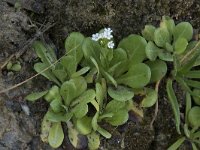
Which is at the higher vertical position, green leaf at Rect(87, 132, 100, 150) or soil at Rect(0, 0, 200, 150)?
soil at Rect(0, 0, 200, 150)

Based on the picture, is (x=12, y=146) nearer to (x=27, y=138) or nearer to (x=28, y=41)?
(x=27, y=138)

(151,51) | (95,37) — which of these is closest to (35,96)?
(95,37)

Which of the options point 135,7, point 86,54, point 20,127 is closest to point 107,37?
point 86,54

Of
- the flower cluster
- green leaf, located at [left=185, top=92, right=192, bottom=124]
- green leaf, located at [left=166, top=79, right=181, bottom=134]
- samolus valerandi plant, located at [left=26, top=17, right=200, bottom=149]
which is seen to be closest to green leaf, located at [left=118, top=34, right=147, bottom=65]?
samolus valerandi plant, located at [left=26, top=17, right=200, bottom=149]

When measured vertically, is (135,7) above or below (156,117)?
above

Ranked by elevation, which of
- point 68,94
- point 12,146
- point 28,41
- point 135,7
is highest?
point 135,7

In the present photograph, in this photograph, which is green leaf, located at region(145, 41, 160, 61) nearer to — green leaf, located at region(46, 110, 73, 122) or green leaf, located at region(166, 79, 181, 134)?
green leaf, located at region(166, 79, 181, 134)

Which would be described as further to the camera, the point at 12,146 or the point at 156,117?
the point at 156,117
